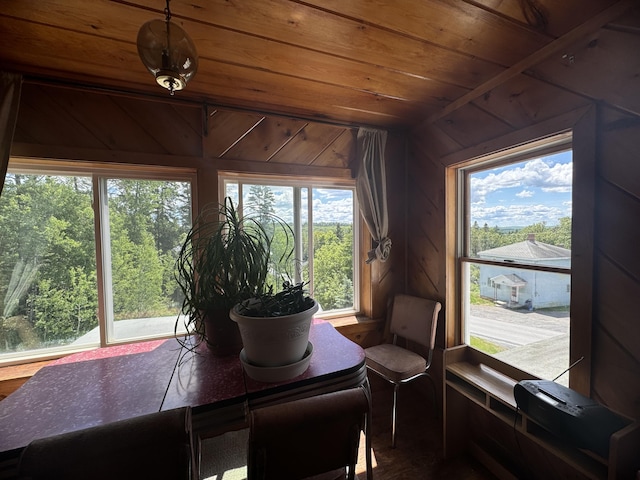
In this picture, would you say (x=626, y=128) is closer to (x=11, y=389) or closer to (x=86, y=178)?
(x=86, y=178)

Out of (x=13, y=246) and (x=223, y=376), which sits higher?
(x=13, y=246)

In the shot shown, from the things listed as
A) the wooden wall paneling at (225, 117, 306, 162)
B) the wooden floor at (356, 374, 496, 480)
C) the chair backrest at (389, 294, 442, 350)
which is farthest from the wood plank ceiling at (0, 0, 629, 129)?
the wooden floor at (356, 374, 496, 480)

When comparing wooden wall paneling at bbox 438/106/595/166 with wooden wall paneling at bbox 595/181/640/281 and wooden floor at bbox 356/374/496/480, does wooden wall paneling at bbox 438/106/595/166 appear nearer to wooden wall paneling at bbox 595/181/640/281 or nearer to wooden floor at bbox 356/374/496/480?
wooden wall paneling at bbox 595/181/640/281

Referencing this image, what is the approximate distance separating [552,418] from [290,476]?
1.09 metres

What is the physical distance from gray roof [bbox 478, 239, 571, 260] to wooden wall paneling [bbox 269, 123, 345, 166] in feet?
4.97

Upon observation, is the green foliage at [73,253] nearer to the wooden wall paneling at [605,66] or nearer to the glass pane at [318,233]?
the glass pane at [318,233]

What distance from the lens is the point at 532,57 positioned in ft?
4.49

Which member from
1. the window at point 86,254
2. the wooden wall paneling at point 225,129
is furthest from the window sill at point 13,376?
the wooden wall paneling at point 225,129

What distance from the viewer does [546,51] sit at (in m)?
1.31

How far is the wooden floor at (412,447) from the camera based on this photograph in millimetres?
1523

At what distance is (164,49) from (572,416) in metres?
2.07

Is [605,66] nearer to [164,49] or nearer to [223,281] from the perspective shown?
[164,49]

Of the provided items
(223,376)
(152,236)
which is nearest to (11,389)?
(152,236)

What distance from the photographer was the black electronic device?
0.99 meters
